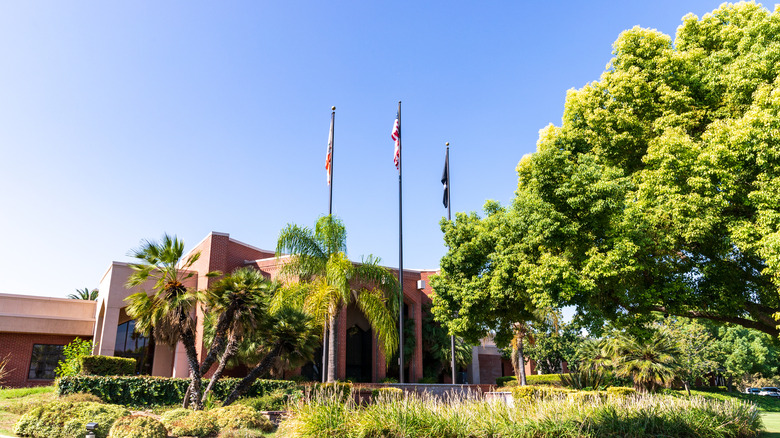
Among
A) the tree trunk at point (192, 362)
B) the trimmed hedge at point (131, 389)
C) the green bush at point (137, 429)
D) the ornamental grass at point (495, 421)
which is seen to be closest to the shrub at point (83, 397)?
the trimmed hedge at point (131, 389)

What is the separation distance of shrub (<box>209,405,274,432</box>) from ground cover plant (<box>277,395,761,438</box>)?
4.16 feet

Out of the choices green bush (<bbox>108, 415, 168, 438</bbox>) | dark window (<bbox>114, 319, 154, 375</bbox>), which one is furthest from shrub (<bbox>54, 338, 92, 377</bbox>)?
green bush (<bbox>108, 415, 168, 438</bbox>)

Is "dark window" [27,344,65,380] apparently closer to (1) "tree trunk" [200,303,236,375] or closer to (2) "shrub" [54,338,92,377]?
(2) "shrub" [54,338,92,377]

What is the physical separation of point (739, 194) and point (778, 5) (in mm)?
6405

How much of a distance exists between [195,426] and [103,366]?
383 inches

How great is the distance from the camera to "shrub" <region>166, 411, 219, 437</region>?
1211cm

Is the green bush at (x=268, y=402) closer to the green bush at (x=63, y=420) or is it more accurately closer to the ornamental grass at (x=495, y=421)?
the green bush at (x=63, y=420)

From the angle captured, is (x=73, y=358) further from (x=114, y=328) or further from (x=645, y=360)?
(x=645, y=360)

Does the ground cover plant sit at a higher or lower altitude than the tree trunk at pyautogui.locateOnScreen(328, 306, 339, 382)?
lower

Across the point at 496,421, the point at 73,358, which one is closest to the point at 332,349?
the point at 496,421

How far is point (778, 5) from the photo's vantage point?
49.7 feet

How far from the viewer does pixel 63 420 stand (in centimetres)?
1190

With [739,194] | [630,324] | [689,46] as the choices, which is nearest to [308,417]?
[630,324]

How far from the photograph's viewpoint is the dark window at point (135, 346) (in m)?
27.8
